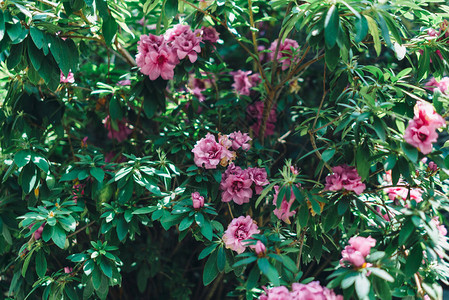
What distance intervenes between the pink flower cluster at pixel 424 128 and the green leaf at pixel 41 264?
1.30 m

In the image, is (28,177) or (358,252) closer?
(358,252)

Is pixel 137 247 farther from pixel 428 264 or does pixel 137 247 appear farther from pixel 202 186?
pixel 428 264

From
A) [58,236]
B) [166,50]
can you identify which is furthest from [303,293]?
[166,50]

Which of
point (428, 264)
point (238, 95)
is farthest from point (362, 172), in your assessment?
point (238, 95)

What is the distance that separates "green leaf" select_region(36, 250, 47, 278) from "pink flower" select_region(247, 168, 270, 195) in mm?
819

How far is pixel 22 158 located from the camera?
173 cm

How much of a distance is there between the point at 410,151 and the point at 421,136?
0.18 feet

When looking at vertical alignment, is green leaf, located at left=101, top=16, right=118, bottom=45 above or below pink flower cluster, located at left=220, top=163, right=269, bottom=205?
above

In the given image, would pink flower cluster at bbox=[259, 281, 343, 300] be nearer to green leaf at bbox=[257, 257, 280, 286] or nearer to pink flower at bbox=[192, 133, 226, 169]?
green leaf at bbox=[257, 257, 280, 286]

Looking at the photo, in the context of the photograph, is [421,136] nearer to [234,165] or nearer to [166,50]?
[234,165]

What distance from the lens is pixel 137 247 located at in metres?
2.32

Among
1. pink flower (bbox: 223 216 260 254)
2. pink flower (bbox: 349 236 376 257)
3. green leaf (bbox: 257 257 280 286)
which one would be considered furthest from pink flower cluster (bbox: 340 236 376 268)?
pink flower (bbox: 223 216 260 254)

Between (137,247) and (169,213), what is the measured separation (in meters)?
0.75

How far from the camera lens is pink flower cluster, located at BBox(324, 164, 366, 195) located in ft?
5.00
